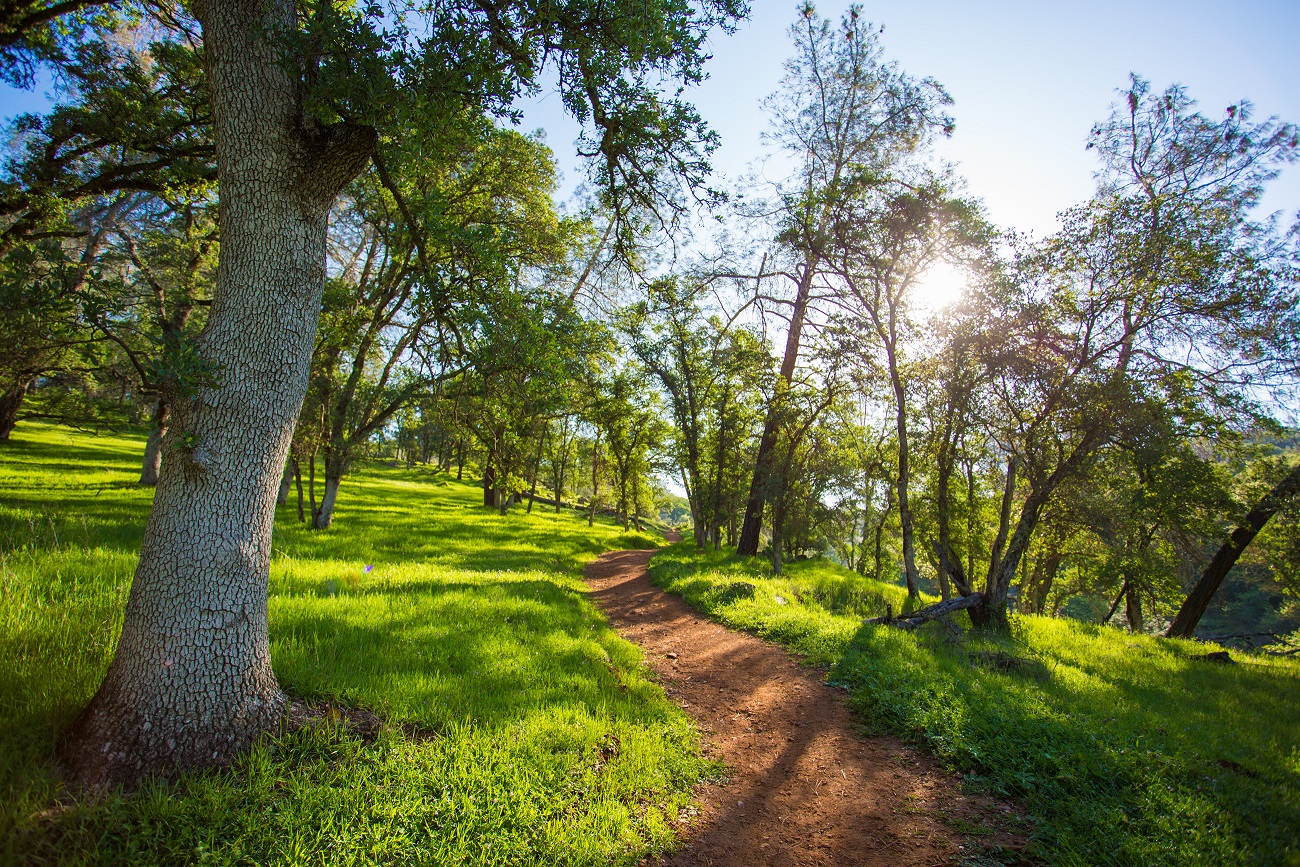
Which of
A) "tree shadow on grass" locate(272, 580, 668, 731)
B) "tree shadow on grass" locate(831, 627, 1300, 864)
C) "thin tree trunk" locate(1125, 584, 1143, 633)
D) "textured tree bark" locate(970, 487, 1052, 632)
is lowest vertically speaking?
"thin tree trunk" locate(1125, 584, 1143, 633)

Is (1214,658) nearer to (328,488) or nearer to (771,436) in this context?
(771,436)

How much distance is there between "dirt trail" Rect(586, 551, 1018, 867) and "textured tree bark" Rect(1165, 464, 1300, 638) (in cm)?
1309

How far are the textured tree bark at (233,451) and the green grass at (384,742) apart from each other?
29 centimetres

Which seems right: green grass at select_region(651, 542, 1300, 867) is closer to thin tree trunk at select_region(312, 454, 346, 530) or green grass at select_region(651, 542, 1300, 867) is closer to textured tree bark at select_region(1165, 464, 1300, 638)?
textured tree bark at select_region(1165, 464, 1300, 638)

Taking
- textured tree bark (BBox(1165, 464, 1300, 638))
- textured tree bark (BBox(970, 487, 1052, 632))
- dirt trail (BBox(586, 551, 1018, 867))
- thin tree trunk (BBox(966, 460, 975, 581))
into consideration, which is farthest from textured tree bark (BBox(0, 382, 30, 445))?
thin tree trunk (BBox(966, 460, 975, 581))

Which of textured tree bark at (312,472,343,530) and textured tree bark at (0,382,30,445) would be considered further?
textured tree bark at (312,472,343,530)

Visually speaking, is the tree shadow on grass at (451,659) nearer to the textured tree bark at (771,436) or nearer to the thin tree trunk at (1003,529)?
the thin tree trunk at (1003,529)

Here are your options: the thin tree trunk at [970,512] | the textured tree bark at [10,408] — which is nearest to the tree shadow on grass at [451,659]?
the textured tree bark at [10,408]

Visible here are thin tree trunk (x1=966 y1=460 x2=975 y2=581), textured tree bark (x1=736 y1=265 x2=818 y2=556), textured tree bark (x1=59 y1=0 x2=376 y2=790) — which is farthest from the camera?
thin tree trunk (x1=966 y1=460 x2=975 y2=581)

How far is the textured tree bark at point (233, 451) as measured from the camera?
2850 millimetres

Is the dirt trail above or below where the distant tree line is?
below

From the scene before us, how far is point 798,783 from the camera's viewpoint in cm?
431

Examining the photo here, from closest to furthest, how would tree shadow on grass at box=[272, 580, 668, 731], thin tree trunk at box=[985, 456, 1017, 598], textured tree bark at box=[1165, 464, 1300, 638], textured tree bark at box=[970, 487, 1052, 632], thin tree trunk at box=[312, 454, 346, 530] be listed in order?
1. tree shadow on grass at box=[272, 580, 668, 731]
2. textured tree bark at box=[970, 487, 1052, 632]
3. thin tree trunk at box=[985, 456, 1017, 598]
4. textured tree bark at box=[1165, 464, 1300, 638]
5. thin tree trunk at box=[312, 454, 346, 530]

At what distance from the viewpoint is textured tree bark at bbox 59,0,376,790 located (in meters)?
2.85
